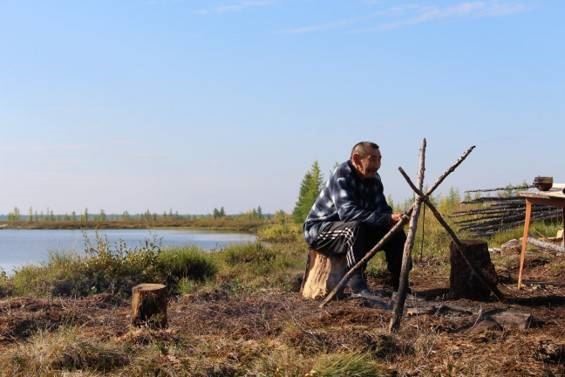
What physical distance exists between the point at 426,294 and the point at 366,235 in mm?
1350

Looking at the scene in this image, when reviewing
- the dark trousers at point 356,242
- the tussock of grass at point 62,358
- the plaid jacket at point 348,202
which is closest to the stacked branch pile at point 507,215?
the plaid jacket at point 348,202

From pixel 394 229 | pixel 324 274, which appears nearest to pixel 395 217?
pixel 394 229

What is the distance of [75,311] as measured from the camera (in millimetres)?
6848

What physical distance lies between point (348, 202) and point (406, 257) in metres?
1.32

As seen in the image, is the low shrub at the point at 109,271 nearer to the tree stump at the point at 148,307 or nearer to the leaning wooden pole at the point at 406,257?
the tree stump at the point at 148,307

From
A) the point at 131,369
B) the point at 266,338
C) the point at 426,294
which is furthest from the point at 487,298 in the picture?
the point at 131,369

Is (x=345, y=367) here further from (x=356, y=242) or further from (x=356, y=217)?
(x=356, y=217)

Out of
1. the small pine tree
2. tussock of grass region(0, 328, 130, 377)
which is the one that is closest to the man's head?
tussock of grass region(0, 328, 130, 377)

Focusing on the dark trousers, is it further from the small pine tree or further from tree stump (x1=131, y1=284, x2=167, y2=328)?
the small pine tree

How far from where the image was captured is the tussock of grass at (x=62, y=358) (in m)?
4.63

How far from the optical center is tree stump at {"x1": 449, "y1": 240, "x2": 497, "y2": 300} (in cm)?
748

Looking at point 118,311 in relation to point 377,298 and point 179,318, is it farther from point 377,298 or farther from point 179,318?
point 377,298

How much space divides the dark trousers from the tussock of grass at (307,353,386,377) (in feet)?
8.93

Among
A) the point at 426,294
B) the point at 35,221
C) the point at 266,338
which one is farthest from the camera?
the point at 35,221
